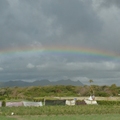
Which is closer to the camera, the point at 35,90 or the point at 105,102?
the point at 105,102

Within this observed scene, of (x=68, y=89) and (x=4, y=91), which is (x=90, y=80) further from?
(x=4, y=91)

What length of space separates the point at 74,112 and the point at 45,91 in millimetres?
73590

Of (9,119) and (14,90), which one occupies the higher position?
(14,90)

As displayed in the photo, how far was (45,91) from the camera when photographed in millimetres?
112750

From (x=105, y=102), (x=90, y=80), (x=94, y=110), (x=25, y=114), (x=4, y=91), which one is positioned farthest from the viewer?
(x=4, y=91)

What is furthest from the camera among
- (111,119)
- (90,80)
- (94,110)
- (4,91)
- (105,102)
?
(4,91)

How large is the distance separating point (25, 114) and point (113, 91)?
74610 mm

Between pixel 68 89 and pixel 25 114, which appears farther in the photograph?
pixel 68 89

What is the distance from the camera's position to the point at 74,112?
39.7 m

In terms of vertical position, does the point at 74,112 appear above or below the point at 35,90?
below

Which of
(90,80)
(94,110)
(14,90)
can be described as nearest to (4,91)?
(14,90)

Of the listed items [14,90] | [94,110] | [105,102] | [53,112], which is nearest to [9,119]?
[53,112]

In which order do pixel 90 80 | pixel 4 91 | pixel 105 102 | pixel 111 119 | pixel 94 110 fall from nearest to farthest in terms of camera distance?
pixel 111 119 < pixel 94 110 < pixel 105 102 < pixel 90 80 < pixel 4 91

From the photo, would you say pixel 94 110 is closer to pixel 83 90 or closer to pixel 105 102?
pixel 105 102
